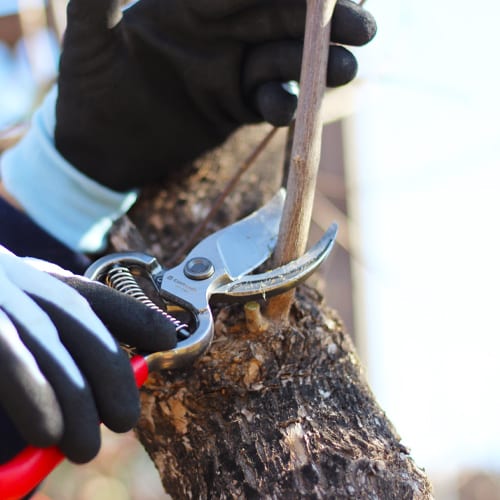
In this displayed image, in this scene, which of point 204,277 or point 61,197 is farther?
point 61,197

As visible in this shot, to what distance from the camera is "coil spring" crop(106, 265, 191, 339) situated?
114 centimetres

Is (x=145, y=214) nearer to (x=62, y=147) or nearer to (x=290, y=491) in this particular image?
(x=62, y=147)

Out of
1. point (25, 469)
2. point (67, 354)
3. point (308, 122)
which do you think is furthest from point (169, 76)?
point (25, 469)

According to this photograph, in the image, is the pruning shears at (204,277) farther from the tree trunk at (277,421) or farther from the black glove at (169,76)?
the black glove at (169,76)

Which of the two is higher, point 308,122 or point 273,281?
point 308,122

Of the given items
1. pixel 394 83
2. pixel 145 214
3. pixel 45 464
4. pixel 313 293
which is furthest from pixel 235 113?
pixel 45 464

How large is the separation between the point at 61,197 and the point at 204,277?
2.22 feet

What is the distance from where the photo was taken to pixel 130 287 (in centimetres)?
120

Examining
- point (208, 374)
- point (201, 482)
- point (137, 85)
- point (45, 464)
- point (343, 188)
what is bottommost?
point (343, 188)

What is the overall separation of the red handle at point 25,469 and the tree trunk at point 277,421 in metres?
0.32

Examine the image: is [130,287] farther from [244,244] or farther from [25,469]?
[25,469]

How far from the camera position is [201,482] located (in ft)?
3.89

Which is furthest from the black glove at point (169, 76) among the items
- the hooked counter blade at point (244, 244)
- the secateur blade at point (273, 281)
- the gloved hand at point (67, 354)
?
the gloved hand at point (67, 354)

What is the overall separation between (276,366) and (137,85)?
81 cm
